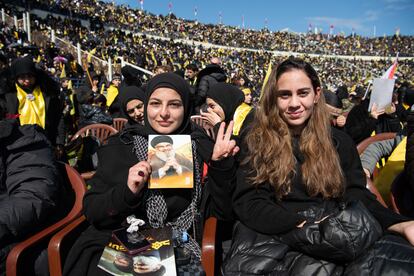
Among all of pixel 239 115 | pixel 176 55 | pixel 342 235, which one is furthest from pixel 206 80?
pixel 176 55

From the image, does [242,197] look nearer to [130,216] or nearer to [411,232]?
[130,216]

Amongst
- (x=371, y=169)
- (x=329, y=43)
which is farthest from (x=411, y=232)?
(x=329, y=43)

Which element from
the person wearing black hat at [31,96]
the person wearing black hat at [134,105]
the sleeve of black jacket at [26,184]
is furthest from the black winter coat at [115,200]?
the person wearing black hat at [31,96]

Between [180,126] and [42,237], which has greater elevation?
[180,126]

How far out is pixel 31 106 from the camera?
13.6 feet

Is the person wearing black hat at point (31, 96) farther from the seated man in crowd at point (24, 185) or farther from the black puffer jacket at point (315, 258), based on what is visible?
the black puffer jacket at point (315, 258)

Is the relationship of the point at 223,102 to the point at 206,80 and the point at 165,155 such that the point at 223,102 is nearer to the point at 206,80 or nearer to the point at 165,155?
the point at 206,80

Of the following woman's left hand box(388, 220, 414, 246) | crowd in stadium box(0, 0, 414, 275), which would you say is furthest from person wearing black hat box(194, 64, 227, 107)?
woman's left hand box(388, 220, 414, 246)

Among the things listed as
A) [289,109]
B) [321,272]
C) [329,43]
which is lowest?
[321,272]

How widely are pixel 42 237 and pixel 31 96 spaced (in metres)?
2.61

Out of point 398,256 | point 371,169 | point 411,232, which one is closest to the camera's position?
point 398,256

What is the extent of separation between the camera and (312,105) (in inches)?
84.0

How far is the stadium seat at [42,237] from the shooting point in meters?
1.84

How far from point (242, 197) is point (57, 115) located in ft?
11.1
